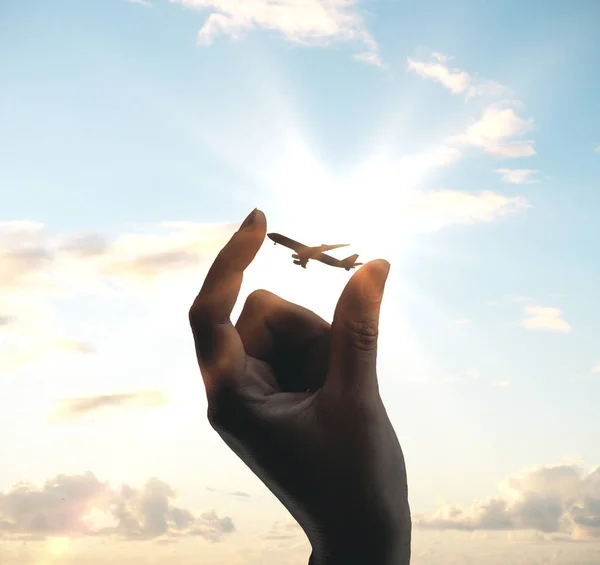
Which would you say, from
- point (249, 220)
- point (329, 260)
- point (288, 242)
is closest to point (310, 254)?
point (288, 242)

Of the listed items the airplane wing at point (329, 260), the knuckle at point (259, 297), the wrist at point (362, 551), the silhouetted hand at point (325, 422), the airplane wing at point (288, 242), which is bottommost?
the wrist at point (362, 551)

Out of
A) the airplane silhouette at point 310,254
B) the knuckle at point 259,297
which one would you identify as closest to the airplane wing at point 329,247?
the airplane silhouette at point 310,254

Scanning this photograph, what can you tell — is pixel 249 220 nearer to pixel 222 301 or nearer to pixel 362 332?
pixel 222 301

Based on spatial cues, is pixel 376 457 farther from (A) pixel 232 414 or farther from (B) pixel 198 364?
(B) pixel 198 364

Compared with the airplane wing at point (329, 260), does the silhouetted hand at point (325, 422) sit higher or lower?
lower

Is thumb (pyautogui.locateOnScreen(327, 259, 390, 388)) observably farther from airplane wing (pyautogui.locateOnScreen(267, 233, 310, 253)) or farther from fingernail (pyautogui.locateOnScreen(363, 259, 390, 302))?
airplane wing (pyautogui.locateOnScreen(267, 233, 310, 253))

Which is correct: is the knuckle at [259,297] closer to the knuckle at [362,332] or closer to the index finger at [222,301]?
the index finger at [222,301]

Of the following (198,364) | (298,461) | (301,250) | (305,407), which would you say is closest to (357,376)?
(305,407)

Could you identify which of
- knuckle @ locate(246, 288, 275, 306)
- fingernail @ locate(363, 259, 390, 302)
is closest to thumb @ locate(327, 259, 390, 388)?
fingernail @ locate(363, 259, 390, 302)
